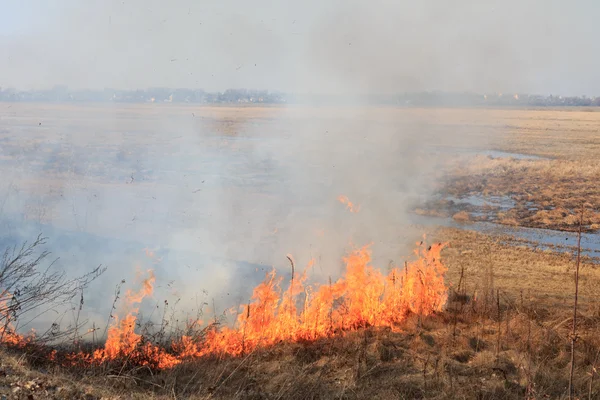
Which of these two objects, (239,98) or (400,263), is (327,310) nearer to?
(400,263)

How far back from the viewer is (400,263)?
12.3 meters

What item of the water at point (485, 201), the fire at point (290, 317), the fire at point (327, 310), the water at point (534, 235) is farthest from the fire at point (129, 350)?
the water at point (485, 201)

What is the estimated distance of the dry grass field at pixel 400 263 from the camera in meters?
6.39

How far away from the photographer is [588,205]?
64.6ft

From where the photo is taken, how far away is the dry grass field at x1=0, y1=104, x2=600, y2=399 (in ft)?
21.0

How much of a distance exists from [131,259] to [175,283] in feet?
4.65

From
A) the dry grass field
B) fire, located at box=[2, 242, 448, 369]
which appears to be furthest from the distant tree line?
fire, located at box=[2, 242, 448, 369]

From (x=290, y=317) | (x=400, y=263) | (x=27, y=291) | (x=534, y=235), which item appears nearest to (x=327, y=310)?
(x=290, y=317)

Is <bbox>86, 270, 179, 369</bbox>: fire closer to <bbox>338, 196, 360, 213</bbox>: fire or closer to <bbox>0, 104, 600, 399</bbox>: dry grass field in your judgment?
<bbox>0, 104, 600, 399</bbox>: dry grass field

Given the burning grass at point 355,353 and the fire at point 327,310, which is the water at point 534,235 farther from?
the fire at point 327,310

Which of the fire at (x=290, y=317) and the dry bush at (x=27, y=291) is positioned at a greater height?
the dry bush at (x=27, y=291)

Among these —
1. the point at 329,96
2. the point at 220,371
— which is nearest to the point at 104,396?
the point at 220,371

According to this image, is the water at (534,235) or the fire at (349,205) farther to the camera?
the fire at (349,205)

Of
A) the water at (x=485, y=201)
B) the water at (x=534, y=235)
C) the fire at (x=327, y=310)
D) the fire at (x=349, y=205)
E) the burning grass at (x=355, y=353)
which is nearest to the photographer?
the burning grass at (x=355, y=353)
